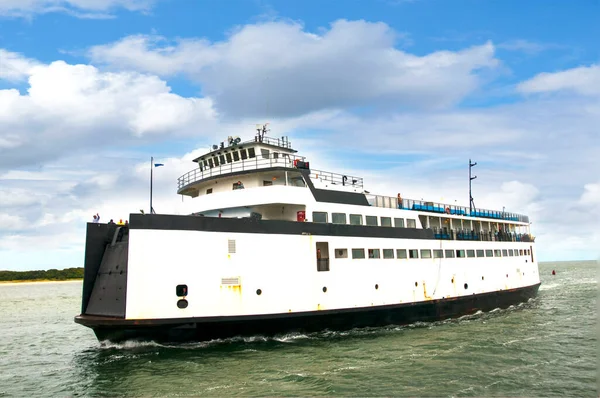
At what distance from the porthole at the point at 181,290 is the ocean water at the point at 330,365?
6.19 feet

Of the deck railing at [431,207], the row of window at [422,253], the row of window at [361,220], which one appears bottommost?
the row of window at [422,253]

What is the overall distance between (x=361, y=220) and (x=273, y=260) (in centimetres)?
631

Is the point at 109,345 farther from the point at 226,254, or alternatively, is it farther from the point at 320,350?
the point at 320,350

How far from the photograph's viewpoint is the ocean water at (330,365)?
13.0 metres

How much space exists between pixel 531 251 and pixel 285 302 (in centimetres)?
2745

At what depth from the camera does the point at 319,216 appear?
2108cm

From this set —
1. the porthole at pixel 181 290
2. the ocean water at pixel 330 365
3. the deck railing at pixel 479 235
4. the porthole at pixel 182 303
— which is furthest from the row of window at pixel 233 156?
the deck railing at pixel 479 235

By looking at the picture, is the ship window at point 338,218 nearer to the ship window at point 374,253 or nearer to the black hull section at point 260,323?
the ship window at point 374,253

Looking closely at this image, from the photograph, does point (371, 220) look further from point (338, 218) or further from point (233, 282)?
point (233, 282)

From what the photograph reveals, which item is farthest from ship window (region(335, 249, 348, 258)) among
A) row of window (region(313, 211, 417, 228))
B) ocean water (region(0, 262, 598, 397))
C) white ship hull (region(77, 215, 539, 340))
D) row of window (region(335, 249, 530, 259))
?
ocean water (region(0, 262, 598, 397))

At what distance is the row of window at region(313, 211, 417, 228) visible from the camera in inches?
832

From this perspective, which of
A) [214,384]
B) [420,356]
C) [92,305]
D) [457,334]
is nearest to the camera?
[214,384]

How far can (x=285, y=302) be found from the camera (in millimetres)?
18234

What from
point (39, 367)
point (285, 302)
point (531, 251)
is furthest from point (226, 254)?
point (531, 251)
